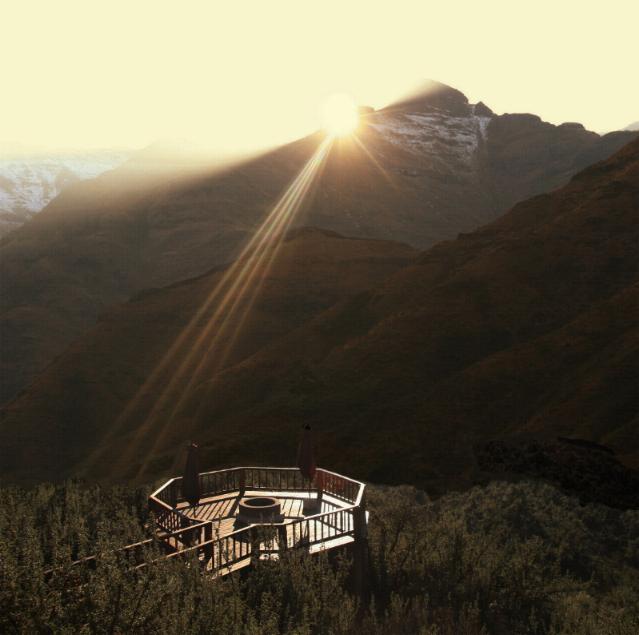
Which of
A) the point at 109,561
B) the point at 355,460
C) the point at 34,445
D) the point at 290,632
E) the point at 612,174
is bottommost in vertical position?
the point at 34,445

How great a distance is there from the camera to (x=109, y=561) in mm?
7590

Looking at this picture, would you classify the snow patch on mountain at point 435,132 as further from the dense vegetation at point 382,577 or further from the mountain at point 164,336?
the dense vegetation at point 382,577

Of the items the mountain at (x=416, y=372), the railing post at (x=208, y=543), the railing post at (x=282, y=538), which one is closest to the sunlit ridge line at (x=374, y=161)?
the mountain at (x=416, y=372)

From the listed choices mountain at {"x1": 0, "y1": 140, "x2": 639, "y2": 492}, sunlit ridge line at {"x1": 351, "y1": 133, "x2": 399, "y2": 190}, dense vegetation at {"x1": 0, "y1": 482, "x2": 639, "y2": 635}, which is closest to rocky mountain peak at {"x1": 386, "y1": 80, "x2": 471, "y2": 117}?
sunlit ridge line at {"x1": 351, "y1": 133, "x2": 399, "y2": 190}

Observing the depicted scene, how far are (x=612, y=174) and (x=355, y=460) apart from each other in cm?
3475

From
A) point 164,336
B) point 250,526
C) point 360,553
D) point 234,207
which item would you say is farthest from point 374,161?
point 250,526

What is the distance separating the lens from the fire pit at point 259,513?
41.5 ft

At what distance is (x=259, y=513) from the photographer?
12.8 metres

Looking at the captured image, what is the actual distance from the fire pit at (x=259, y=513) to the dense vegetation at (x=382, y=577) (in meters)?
1.81

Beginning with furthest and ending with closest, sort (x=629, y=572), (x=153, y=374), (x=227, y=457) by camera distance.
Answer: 1. (x=153, y=374)
2. (x=227, y=457)
3. (x=629, y=572)

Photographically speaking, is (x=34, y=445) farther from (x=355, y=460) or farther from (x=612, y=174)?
(x=612, y=174)

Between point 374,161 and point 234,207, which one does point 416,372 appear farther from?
point 374,161

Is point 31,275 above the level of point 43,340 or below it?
above

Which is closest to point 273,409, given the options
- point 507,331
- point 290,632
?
point 507,331
